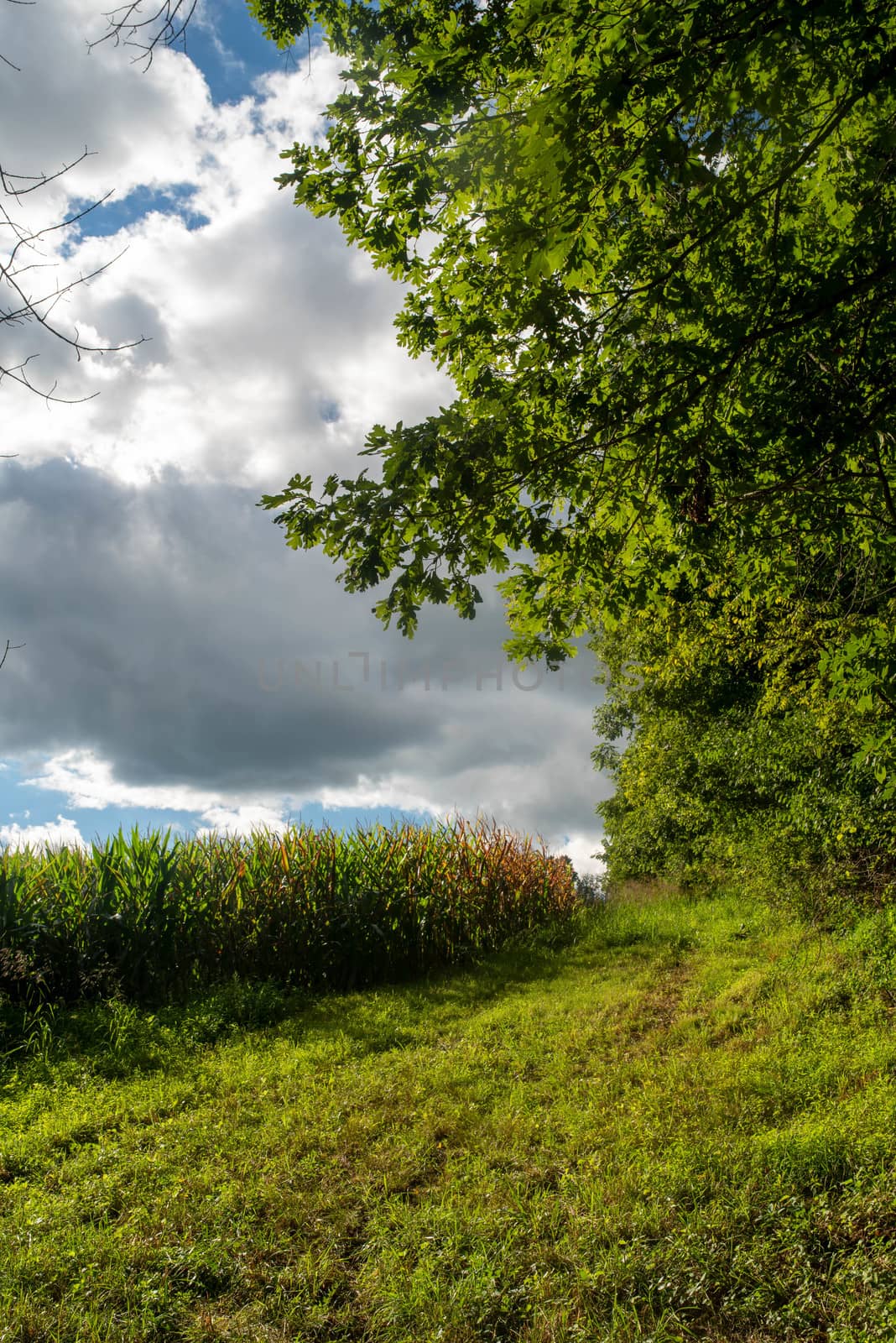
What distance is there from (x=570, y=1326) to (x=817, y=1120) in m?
2.76

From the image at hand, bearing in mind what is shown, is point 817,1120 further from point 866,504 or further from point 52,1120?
point 52,1120

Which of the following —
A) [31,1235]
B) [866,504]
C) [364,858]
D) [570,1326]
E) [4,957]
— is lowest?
[570,1326]

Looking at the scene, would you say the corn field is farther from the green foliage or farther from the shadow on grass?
the green foliage

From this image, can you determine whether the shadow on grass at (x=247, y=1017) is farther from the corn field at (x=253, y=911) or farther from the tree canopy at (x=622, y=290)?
the tree canopy at (x=622, y=290)

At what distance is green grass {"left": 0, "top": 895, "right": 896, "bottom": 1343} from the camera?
4.12 metres

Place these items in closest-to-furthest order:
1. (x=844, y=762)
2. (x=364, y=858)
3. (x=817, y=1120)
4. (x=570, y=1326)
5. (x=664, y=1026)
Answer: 1. (x=570, y=1326)
2. (x=817, y=1120)
3. (x=664, y=1026)
4. (x=844, y=762)
5. (x=364, y=858)

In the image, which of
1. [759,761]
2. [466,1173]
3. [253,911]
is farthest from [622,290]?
[253,911]

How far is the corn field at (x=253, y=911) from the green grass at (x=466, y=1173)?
119cm

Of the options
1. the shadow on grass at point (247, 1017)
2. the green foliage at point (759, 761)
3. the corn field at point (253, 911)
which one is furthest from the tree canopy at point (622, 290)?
the corn field at point (253, 911)

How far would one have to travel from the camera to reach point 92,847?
11.7 metres

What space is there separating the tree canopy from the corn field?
23.9 ft

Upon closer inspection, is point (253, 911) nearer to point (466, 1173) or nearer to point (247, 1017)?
point (247, 1017)

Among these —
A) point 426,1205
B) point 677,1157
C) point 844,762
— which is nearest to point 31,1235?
point 426,1205

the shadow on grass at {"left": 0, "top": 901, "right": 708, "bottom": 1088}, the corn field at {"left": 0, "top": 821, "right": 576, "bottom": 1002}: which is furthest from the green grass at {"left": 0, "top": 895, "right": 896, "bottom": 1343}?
the corn field at {"left": 0, "top": 821, "right": 576, "bottom": 1002}
